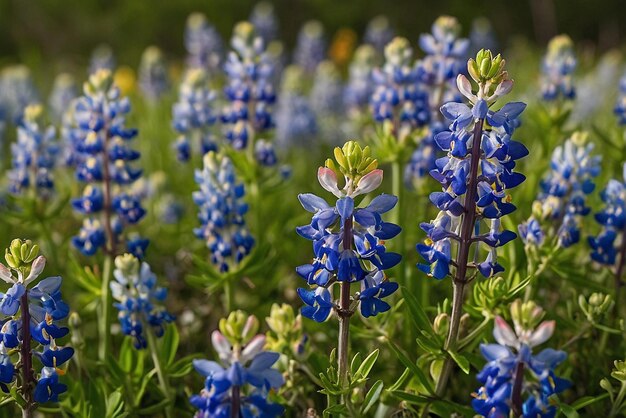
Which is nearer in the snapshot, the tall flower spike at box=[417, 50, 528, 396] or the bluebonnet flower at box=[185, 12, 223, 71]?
the tall flower spike at box=[417, 50, 528, 396]

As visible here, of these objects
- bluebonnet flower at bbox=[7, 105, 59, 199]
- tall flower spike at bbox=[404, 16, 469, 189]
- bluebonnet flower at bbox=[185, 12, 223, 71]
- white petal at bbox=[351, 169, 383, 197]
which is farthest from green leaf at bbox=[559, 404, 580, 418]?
bluebonnet flower at bbox=[185, 12, 223, 71]

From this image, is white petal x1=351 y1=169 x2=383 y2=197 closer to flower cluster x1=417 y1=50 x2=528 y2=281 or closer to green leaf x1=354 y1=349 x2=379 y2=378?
flower cluster x1=417 y1=50 x2=528 y2=281

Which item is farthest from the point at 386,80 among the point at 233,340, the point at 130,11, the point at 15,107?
the point at 130,11

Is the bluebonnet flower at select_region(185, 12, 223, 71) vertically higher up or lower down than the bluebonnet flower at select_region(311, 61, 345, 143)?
higher up

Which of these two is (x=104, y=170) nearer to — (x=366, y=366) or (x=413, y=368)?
(x=366, y=366)

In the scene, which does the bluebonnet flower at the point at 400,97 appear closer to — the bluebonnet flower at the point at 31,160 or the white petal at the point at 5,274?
the bluebonnet flower at the point at 31,160
